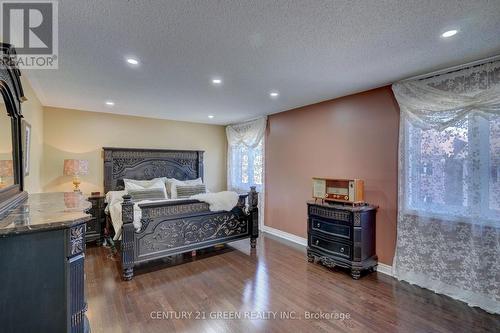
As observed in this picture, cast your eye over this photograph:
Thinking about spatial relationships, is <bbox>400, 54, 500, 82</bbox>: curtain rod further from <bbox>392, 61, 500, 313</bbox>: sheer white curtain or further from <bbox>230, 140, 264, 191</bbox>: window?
<bbox>230, 140, 264, 191</bbox>: window

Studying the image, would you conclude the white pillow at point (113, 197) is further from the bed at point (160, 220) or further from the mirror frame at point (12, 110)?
the mirror frame at point (12, 110)

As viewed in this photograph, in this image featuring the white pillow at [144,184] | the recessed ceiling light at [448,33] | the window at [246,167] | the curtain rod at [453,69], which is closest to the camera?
the recessed ceiling light at [448,33]

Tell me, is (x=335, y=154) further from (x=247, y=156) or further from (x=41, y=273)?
(x=41, y=273)

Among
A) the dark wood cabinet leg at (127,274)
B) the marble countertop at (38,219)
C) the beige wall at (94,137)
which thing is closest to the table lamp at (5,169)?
the marble countertop at (38,219)

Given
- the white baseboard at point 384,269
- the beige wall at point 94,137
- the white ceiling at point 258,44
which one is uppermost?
the white ceiling at point 258,44

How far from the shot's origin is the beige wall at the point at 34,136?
121 inches

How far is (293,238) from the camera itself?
4527 millimetres

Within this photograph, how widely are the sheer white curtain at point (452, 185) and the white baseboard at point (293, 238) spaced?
15cm

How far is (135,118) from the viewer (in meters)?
5.16

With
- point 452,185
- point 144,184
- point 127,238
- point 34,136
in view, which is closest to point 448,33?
point 452,185

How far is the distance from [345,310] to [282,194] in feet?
8.49

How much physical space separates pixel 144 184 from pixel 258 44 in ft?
12.1

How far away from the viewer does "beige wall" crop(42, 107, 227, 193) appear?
4.35 metres

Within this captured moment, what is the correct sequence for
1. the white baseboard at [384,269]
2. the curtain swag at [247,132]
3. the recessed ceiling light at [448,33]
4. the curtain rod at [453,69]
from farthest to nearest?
the curtain swag at [247,132] < the white baseboard at [384,269] < the curtain rod at [453,69] < the recessed ceiling light at [448,33]
